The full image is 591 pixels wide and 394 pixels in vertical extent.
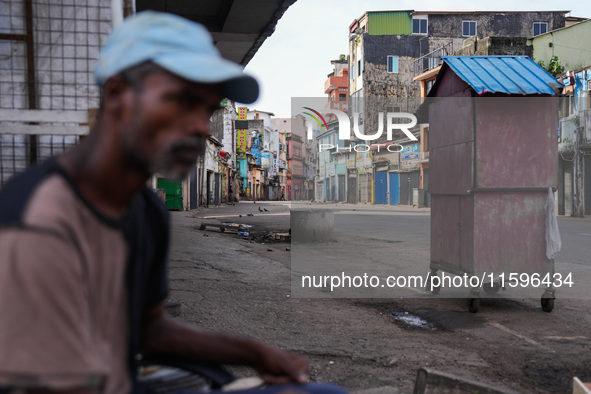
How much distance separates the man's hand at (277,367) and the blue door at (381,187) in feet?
132

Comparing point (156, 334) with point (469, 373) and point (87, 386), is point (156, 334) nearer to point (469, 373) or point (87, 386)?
point (87, 386)

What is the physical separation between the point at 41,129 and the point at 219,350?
187 centimetres

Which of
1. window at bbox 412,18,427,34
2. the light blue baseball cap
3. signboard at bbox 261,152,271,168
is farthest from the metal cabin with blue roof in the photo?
signboard at bbox 261,152,271,168

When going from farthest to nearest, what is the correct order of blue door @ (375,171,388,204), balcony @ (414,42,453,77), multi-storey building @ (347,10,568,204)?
blue door @ (375,171,388,204) → multi-storey building @ (347,10,568,204) → balcony @ (414,42,453,77)

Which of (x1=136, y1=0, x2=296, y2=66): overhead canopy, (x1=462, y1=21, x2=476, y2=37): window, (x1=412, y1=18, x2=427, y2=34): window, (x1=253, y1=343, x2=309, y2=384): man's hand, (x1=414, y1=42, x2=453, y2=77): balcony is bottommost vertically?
(x1=253, y1=343, x2=309, y2=384): man's hand

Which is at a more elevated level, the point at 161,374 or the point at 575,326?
the point at 161,374

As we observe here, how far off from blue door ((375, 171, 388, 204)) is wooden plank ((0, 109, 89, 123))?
3900cm

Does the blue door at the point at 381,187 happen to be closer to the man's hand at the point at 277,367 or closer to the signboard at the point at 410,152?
the signboard at the point at 410,152

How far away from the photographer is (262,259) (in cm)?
944

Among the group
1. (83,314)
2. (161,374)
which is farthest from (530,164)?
(83,314)

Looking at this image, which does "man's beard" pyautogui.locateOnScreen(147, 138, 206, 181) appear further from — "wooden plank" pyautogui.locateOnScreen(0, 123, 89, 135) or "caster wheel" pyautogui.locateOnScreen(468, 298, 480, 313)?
"caster wheel" pyautogui.locateOnScreen(468, 298, 480, 313)

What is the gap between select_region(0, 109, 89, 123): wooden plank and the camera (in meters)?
2.68

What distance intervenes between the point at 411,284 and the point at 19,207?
22.0 feet

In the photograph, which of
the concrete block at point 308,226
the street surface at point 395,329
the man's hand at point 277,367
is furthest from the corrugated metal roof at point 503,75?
the concrete block at point 308,226
